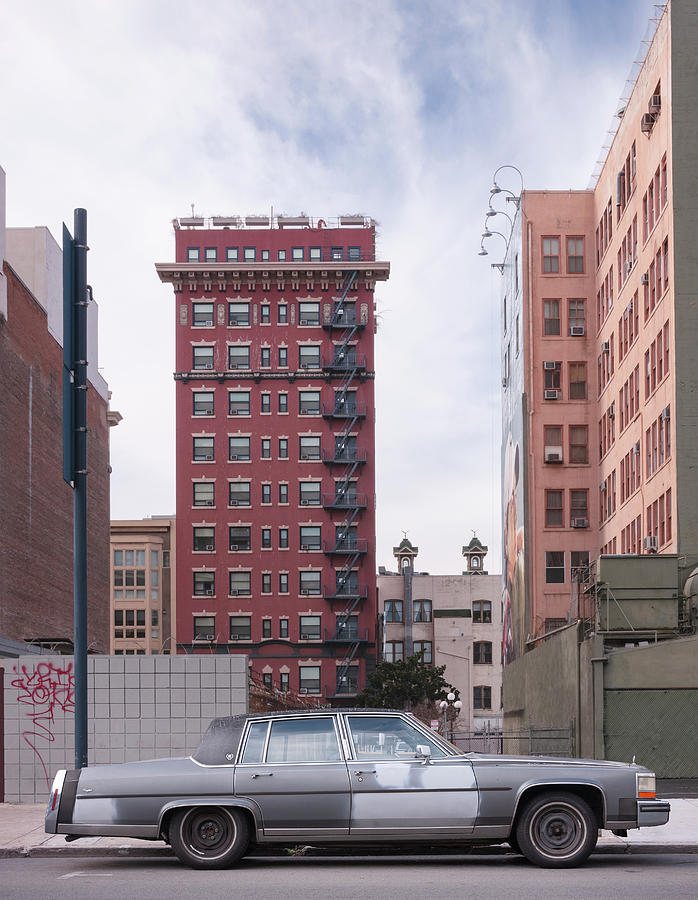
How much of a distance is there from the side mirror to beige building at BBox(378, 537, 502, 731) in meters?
85.4

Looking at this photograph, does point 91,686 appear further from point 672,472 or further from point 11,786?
point 672,472

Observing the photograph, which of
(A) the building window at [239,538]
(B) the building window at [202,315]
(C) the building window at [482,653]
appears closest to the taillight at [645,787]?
(A) the building window at [239,538]

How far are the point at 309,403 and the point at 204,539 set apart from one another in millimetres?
11603

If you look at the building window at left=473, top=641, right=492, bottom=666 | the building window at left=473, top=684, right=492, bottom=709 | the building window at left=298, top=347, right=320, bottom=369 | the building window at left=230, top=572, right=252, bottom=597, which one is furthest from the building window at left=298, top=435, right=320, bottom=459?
the building window at left=473, top=684, right=492, bottom=709

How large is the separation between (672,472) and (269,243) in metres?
53.4

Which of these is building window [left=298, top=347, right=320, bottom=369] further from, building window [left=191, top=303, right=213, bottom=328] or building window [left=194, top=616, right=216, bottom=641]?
building window [left=194, top=616, right=216, bottom=641]

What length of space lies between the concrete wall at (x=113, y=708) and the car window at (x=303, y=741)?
6.52 meters

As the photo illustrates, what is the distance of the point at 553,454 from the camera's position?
57.5 meters

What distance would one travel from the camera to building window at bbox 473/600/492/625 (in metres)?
103

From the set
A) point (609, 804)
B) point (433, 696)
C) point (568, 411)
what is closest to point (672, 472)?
point (568, 411)

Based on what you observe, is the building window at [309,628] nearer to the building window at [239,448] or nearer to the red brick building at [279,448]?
the red brick building at [279,448]

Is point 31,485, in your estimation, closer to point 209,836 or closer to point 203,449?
point 203,449

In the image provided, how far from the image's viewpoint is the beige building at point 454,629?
3905 inches

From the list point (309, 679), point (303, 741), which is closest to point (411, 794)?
point (303, 741)
